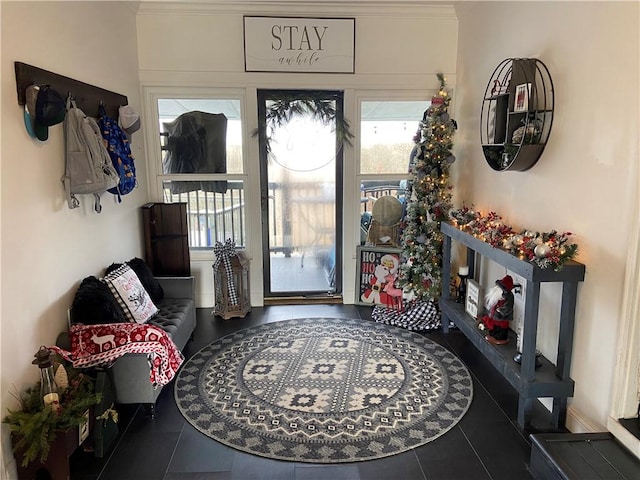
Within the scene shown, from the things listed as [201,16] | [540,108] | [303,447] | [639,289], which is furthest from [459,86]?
[303,447]

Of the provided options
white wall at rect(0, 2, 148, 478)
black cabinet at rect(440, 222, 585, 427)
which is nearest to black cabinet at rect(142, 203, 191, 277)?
white wall at rect(0, 2, 148, 478)

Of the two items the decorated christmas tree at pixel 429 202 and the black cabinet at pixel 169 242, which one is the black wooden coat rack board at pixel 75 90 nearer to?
the black cabinet at pixel 169 242

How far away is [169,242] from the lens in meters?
4.37

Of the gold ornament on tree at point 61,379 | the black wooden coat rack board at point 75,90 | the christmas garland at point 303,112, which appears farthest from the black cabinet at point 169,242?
the gold ornament on tree at point 61,379

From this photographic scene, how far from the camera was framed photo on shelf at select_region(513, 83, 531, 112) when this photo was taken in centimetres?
292

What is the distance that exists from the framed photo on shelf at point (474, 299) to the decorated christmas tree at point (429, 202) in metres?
0.67

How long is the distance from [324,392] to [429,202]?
6.84ft

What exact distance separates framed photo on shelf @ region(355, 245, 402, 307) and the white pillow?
2139 mm

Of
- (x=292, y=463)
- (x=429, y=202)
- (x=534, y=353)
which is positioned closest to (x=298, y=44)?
(x=429, y=202)

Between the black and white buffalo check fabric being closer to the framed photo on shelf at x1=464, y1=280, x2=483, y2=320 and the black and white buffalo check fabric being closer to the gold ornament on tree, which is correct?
the framed photo on shelf at x1=464, y1=280, x2=483, y2=320

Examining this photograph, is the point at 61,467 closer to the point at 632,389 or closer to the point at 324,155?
the point at 632,389

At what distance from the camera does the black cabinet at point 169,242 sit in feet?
14.3

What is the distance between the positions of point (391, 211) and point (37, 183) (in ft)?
10.5

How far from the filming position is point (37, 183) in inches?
102
